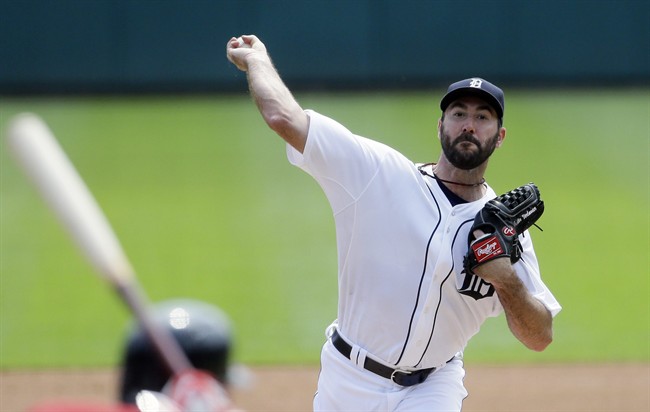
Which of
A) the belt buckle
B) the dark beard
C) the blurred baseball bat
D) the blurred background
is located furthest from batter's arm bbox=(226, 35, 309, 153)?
the blurred background

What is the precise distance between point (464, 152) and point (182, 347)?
2105mm

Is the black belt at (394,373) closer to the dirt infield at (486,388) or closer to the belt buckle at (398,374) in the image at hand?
the belt buckle at (398,374)

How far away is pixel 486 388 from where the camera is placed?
8164mm

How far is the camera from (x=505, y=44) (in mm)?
13375

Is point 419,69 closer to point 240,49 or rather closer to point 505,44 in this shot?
point 505,44

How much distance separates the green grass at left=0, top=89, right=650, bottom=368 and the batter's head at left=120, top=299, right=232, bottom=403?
5.67m

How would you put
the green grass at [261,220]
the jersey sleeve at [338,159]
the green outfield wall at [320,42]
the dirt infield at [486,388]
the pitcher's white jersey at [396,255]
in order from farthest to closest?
the green outfield wall at [320,42], the green grass at [261,220], the dirt infield at [486,388], the pitcher's white jersey at [396,255], the jersey sleeve at [338,159]

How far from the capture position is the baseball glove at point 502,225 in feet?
12.8

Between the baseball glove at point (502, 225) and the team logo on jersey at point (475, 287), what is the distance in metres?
0.11

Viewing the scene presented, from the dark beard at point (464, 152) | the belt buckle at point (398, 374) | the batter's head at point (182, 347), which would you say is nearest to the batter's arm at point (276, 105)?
the dark beard at point (464, 152)

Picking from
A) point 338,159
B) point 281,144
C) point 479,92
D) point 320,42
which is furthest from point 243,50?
point 320,42

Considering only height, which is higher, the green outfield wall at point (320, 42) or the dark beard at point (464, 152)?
the dark beard at point (464, 152)

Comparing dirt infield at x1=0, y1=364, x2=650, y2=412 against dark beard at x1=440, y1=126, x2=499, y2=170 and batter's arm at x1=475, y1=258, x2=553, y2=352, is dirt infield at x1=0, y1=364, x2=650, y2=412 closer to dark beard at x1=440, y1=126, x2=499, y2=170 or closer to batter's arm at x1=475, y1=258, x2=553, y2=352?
batter's arm at x1=475, y1=258, x2=553, y2=352

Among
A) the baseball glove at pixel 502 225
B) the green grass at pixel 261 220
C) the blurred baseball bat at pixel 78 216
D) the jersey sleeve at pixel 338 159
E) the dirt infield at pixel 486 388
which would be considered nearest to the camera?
the blurred baseball bat at pixel 78 216
